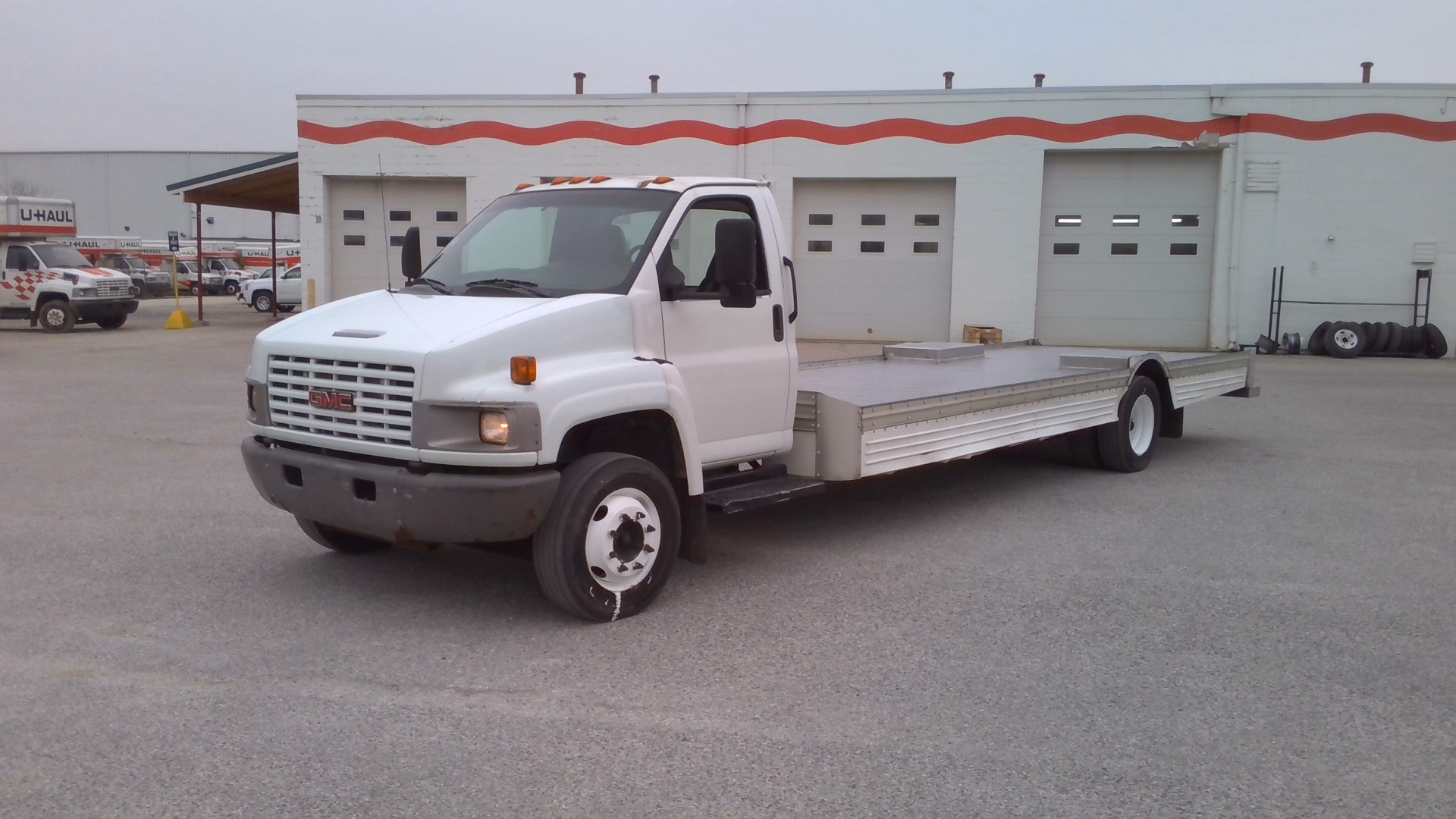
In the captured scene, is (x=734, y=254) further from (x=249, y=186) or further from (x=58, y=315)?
(x=58, y=315)

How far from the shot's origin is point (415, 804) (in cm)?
373

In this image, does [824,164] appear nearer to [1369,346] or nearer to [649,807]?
[1369,346]

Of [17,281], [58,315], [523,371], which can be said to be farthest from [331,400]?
[17,281]

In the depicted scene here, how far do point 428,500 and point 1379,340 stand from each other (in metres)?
21.2

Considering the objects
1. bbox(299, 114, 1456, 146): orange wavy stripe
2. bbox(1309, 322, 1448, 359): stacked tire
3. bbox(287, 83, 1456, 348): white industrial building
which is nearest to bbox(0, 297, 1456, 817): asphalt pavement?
bbox(1309, 322, 1448, 359): stacked tire

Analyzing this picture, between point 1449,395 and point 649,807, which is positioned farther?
point 1449,395

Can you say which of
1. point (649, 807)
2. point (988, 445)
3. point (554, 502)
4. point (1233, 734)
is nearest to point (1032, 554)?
point (988, 445)

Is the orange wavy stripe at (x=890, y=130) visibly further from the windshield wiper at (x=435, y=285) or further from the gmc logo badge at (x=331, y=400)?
the gmc logo badge at (x=331, y=400)

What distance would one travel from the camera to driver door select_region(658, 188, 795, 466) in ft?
19.9

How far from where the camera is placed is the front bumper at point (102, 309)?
27594 mm

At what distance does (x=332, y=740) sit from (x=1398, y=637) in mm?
4755

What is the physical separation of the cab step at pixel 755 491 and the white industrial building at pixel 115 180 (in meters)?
80.7

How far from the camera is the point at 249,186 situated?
2873 centimetres

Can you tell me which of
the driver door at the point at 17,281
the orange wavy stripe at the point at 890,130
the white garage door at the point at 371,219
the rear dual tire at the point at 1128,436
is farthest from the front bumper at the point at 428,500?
the driver door at the point at 17,281
